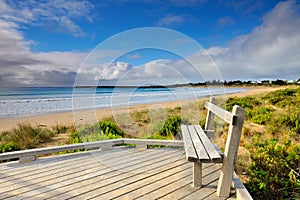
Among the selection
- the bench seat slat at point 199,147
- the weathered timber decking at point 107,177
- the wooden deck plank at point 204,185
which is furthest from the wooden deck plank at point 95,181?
the bench seat slat at point 199,147

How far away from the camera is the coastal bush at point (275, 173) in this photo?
235 cm

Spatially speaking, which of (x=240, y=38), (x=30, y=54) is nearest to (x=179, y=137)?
(x=240, y=38)

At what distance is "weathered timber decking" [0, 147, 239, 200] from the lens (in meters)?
2.04

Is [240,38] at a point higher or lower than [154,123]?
higher

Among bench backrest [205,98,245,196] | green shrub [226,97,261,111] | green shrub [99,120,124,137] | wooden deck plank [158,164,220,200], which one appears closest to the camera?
bench backrest [205,98,245,196]

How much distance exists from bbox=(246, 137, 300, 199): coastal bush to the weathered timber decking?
19.1 inches

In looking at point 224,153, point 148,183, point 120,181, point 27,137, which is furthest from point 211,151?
point 27,137

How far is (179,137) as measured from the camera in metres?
5.06

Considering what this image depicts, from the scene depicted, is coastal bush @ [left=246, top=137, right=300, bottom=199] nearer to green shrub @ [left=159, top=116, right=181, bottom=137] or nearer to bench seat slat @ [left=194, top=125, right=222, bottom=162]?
bench seat slat @ [left=194, top=125, right=222, bottom=162]

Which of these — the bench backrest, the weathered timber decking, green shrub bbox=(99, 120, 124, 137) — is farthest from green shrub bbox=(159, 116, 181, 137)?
the bench backrest

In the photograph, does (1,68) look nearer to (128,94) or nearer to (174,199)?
(128,94)

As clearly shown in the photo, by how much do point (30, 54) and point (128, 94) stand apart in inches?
2060

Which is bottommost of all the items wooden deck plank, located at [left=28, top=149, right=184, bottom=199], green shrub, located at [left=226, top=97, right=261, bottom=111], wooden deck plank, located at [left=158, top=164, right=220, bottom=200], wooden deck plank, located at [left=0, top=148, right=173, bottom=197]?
wooden deck plank, located at [left=158, top=164, right=220, bottom=200]

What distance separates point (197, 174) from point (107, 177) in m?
1.08
